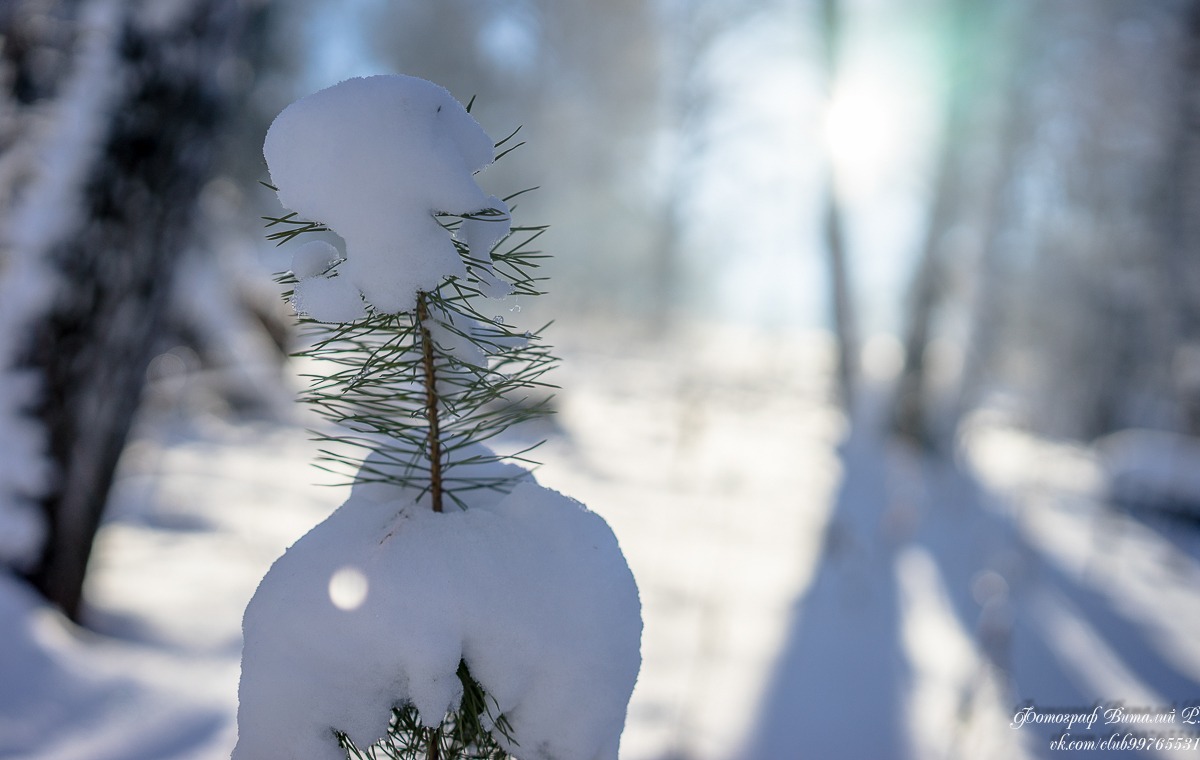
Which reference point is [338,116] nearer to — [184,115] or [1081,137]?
[184,115]

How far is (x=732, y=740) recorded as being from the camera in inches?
81.5

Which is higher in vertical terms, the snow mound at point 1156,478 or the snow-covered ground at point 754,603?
the snow mound at point 1156,478

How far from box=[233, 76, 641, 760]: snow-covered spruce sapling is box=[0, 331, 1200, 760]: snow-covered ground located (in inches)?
43.2

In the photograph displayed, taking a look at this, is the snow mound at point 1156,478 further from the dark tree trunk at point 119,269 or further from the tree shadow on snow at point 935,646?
the dark tree trunk at point 119,269

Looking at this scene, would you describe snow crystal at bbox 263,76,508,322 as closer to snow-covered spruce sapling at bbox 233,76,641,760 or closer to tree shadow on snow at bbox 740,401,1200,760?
snow-covered spruce sapling at bbox 233,76,641,760

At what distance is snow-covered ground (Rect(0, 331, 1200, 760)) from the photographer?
5.62 feet

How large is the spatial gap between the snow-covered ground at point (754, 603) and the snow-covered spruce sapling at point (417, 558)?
3.60ft

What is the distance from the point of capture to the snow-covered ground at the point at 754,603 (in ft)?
5.62

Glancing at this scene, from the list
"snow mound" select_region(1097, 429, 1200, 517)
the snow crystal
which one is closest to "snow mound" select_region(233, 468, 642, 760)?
the snow crystal

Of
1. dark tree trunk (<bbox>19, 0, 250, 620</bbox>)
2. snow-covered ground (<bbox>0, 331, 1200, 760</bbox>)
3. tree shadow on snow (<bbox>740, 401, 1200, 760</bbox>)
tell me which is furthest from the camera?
tree shadow on snow (<bbox>740, 401, 1200, 760</bbox>)

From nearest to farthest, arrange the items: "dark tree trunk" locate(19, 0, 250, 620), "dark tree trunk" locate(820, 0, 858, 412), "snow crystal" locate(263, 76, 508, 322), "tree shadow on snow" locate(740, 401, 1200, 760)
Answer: "snow crystal" locate(263, 76, 508, 322) → "dark tree trunk" locate(19, 0, 250, 620) → "tree shadow on snow" locate(740, 401, 1200, 760) → "dark tree trunk" locate(820, 0, 858, 412)

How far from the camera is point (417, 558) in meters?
0.76

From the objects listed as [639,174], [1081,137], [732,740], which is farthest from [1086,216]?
[732,740]

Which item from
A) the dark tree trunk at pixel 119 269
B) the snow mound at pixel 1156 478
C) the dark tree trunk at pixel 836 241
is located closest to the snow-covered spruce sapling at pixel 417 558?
the dark tree trunk at pixel 119 269
